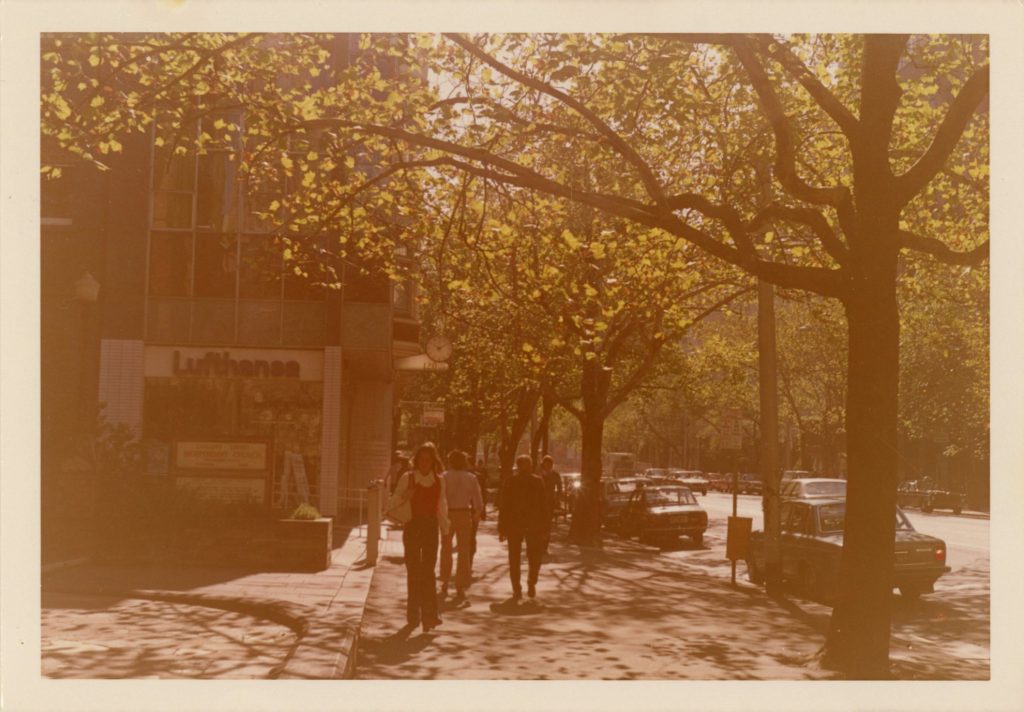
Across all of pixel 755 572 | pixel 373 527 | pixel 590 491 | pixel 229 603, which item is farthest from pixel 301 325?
pixel 229 603

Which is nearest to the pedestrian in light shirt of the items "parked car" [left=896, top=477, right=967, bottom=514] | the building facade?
the building facade

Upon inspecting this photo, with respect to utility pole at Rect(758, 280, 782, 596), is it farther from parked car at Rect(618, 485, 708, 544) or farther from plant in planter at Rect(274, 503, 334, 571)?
parked car at Rect(618, 485, 708, 544)

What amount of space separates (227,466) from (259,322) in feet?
26.7

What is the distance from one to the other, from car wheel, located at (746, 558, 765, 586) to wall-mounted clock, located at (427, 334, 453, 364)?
10.9 m

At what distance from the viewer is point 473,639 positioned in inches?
507

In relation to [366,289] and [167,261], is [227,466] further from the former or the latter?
[366,289]

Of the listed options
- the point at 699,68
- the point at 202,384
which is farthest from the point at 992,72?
the point at 202,384

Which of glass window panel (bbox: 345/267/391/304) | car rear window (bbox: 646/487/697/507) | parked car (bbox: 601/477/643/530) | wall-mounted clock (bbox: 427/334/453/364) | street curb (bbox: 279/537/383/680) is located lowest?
parked car (bbox: 601/477/643/530)

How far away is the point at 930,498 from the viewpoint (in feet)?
169

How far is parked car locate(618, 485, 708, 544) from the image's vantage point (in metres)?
31.8

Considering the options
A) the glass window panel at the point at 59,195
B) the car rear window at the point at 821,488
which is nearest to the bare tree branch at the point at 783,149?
the car rear window at the point at 821,488

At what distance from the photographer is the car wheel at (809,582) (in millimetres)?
18641

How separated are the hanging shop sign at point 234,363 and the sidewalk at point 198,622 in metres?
11.1
